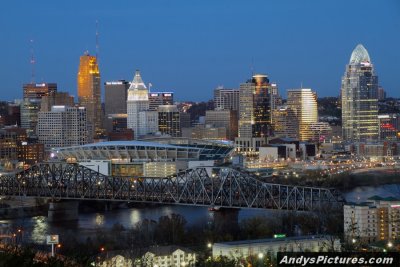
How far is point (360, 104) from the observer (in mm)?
85188

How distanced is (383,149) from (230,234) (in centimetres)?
4826

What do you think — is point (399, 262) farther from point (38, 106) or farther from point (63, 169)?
point (38, 106)

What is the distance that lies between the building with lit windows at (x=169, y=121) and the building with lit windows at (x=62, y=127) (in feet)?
33.7

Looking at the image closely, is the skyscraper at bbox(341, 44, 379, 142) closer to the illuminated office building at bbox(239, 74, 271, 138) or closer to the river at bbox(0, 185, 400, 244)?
the illuminated office building at bbox(239, 74, 271, 138)

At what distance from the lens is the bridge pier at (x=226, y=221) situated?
86.6ft

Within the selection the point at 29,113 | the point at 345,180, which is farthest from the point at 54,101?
the point at 345,180

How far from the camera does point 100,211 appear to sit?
36938 millimetres

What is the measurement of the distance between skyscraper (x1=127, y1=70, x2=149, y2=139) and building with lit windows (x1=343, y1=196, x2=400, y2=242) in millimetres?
55082

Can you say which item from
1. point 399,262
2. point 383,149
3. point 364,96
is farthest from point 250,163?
point 399,262

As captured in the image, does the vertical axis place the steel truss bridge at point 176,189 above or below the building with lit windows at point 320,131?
below

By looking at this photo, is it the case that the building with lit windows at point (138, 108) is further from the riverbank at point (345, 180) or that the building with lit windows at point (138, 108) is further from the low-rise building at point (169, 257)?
the low-rise building at point (169, 257)

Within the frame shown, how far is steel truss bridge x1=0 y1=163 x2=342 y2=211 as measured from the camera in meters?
31.6

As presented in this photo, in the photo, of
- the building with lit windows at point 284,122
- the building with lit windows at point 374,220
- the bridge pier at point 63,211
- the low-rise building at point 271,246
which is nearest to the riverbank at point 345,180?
the bridge pier at point 63,211

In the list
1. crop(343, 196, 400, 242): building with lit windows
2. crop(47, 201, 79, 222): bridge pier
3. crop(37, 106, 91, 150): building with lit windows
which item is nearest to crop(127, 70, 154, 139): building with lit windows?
crop(37, 106, 91, 150): building with lit windows
